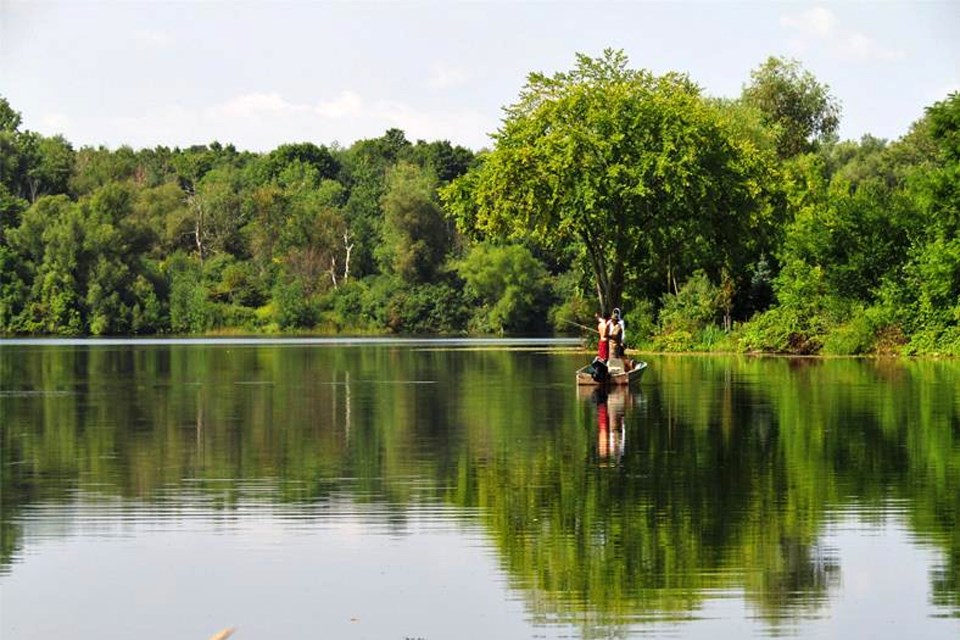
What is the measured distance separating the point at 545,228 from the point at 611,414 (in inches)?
1353

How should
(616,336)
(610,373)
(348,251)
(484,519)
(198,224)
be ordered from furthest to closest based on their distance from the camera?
(198,224), (348,251), (616,336), (610,373), (484,519)

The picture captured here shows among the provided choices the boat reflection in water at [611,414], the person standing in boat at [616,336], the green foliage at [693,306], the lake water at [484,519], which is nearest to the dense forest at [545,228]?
the green foliage at [693,306]

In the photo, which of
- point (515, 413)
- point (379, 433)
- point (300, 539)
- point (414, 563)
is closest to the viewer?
point (414, 563)

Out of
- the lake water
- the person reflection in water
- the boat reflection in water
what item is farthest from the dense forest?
the lake water

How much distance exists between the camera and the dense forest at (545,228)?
201ft

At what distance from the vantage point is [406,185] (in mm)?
118562

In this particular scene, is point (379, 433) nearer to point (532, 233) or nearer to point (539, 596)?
point (539, 596)

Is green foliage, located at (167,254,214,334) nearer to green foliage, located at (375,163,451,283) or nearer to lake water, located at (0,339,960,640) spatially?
green foliage, located at (375,163,451,283)

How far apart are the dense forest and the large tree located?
0.36 feet

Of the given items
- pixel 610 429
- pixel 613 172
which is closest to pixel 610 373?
pixel 610 429

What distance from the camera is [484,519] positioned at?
16.0m

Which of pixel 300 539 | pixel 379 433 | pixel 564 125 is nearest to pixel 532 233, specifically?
pixel 564 125

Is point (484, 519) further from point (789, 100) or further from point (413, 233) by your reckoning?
point (413, 233)

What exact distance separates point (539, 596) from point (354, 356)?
178 feet
